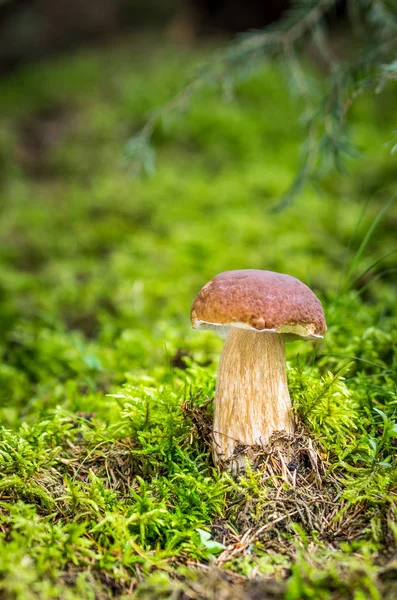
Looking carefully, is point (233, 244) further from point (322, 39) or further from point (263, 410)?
point (263, 410)

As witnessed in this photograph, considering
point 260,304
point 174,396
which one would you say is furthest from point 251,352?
point 174,396

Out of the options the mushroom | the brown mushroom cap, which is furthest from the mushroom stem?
the brown mushroom cap

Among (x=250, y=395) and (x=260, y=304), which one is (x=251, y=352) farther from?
(x=260, y=304)

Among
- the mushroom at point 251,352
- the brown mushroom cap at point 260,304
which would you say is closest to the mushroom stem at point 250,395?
the mushroom at point 251,352

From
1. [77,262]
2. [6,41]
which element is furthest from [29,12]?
[77,262]

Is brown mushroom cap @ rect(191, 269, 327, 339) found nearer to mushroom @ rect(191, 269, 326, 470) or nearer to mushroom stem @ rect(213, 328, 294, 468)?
mushroom @ rect(191, 269, 326, 470)

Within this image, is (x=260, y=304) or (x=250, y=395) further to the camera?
(x=250, y=395)

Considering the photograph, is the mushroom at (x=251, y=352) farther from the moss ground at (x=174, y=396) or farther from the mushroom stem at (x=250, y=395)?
the moss ground at (x=174, y=396)

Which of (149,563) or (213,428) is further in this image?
(213,428)
